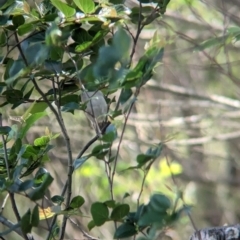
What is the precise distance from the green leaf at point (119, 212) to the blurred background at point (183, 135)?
2.20 meters

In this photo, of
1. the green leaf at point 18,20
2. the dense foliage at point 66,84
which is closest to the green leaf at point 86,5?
the dense foliage at point 66,84

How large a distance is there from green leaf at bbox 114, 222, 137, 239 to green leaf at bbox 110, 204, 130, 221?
0.02 m

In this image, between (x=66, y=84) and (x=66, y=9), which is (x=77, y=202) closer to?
(x=66, y=84)

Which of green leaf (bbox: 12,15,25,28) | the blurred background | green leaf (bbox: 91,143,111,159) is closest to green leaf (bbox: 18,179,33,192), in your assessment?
green leaf (bbox: 91,143,111,159)

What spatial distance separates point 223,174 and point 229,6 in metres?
1.65

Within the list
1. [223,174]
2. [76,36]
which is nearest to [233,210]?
[223,174]

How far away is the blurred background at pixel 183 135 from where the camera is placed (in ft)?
11.6

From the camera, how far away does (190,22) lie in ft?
12.1

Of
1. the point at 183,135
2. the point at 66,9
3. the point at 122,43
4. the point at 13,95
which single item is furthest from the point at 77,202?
the point at 183,135

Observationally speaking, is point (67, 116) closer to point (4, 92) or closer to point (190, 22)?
point (190, 22)

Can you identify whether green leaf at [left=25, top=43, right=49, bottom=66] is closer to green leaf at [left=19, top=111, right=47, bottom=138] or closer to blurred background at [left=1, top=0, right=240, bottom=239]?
green leaf at [left=19, top=111, right=47, bottom=138]

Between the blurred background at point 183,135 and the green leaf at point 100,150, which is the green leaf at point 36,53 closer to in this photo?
the green leaf at point 100,150

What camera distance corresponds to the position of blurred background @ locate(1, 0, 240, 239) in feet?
11.6

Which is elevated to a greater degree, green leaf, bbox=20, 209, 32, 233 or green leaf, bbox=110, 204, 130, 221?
green leaf, bbox=20, 209, 32, 233
